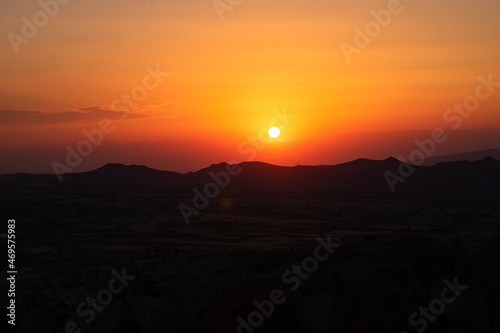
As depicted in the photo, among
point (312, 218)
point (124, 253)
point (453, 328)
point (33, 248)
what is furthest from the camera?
point (312, 218)

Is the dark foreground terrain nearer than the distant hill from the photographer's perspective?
Yes

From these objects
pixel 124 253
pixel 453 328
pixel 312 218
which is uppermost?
pixel 312 218

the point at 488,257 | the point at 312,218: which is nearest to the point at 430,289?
the point at 488,257

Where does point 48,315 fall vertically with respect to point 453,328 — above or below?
above

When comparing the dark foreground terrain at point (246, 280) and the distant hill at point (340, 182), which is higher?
the distant hill at point (340, 182)

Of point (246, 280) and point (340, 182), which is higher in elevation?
point (340, 182)

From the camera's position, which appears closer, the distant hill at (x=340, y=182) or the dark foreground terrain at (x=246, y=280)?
the dark foreground terrain at (x=246, y=280)

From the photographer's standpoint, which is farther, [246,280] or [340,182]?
[340,182]

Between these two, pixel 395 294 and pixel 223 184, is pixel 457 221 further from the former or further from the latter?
pixel 223 184

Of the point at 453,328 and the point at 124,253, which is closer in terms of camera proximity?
the point at 453,328

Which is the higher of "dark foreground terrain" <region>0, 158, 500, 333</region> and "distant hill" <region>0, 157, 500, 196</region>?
"distant hill" <region>0, 157, 500, 196</region>

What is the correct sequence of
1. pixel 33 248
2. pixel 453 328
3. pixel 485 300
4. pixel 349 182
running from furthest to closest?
pixel 349 182
pixel 33 248
pixel 485 300
pixel 453 328
